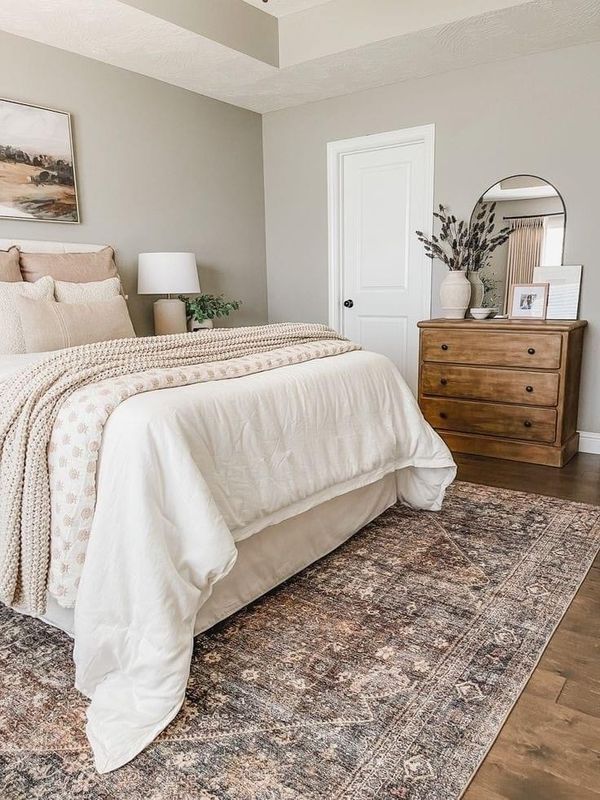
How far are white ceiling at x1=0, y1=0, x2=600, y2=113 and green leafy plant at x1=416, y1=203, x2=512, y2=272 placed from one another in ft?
3.07

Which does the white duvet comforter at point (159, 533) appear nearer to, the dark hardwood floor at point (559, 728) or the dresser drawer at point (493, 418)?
the dark hardwood floor at point (559, 728)

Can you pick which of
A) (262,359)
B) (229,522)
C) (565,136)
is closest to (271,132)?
(565,136)

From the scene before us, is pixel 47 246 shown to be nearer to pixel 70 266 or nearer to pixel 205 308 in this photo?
pixel 70 266

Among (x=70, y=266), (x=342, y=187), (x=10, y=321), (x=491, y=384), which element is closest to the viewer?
(x=10, y=321)

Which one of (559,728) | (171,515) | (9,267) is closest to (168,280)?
(9,267)

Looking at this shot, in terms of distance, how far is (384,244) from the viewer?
451 centimetres

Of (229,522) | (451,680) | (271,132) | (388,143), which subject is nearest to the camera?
(451,680)

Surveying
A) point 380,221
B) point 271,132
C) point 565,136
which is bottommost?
point 380,221

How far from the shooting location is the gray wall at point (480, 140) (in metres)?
3.58

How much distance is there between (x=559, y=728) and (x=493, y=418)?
7.70 feet

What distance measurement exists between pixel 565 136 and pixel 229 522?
10.6 feet

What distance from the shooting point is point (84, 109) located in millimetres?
3627

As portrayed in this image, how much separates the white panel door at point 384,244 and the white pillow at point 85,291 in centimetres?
210

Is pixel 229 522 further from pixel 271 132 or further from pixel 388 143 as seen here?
pixel 271 132
